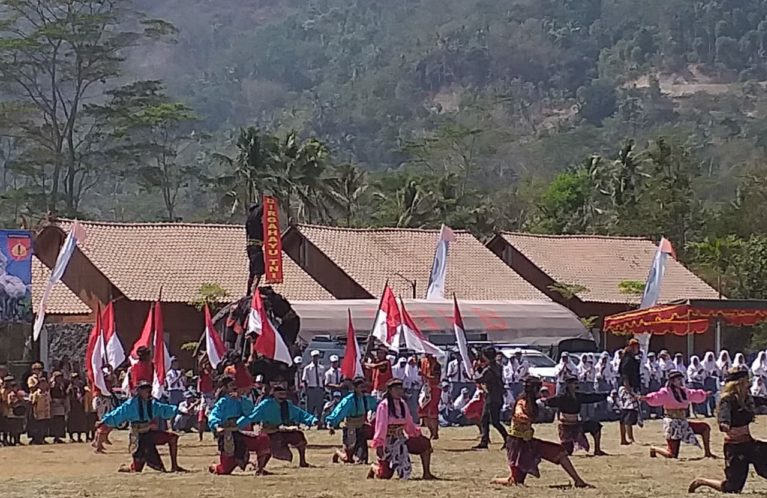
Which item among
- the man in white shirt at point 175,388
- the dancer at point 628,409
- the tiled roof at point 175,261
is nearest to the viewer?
the dancer at point 628,409

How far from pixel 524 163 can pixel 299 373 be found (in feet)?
385

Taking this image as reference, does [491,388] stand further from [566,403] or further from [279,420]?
[279,420]

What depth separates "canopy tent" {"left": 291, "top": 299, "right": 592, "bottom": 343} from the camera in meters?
37.8

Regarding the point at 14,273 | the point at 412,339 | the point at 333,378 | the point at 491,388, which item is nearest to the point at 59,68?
the point at 14,273

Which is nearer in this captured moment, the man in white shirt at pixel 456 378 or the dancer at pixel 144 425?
the dancer at pixel 144 425

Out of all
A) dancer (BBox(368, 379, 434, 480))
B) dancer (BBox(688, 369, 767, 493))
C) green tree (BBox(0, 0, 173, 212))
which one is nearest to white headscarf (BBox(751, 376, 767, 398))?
dancer (BBox(368, 379, 434, 480))

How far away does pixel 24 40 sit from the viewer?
3108 inches

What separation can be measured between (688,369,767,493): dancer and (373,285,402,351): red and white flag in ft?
35.5

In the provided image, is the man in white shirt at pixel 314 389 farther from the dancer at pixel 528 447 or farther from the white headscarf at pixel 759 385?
the dancer at pixel 528 447

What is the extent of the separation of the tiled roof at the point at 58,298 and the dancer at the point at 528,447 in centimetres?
2482

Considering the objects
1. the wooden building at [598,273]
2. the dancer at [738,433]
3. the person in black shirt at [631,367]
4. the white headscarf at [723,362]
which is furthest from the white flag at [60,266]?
the wooden building at [598,273]

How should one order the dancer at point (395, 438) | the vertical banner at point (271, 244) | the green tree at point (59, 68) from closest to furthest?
the dancer at point (395, 438)
the vertical banner at point (271, 244)
the green tree at point (59, 68)

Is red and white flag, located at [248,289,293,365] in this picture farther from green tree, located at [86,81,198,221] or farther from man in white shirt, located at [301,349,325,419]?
green tree, located at [86,81,198,221]

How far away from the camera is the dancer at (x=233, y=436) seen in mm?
18125
